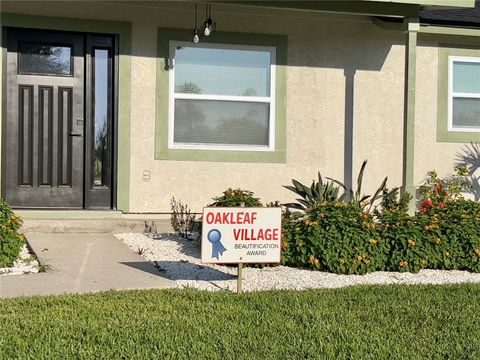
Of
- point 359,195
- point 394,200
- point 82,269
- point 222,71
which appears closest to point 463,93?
point 394,200

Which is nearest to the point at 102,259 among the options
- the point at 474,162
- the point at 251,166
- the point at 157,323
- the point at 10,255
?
the point at 10,255

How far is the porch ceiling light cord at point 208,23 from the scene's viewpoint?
8.20m

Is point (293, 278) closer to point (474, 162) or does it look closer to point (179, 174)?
point (179, 174)

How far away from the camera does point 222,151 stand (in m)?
9.05

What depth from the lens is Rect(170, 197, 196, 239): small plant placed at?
841 cm

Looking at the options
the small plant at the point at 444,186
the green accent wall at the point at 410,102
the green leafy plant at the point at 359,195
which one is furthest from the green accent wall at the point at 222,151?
the small plant at the point at 444,186

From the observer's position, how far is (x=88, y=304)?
4816mm

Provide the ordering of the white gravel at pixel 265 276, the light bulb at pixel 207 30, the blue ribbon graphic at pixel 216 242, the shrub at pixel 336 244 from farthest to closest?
the light bulb at pixel 207 30 < the shrub at pixel 336 244 < the white gravel at pixel 265 276 < the blue ribbon graphic at pixel 216 242

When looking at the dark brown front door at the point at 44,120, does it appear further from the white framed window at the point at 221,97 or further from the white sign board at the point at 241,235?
the white sign board at the point at 241,235

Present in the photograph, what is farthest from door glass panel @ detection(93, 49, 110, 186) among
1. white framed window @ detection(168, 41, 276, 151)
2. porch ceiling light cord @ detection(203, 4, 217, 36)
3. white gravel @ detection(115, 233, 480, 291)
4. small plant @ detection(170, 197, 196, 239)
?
white gravel @ detection(115, 233, 480, 291)

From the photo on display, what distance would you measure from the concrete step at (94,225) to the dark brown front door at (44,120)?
24.8 inches

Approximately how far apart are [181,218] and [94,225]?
4.10 ft

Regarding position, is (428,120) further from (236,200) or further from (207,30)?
(236,200)

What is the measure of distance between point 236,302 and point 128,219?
382cm
